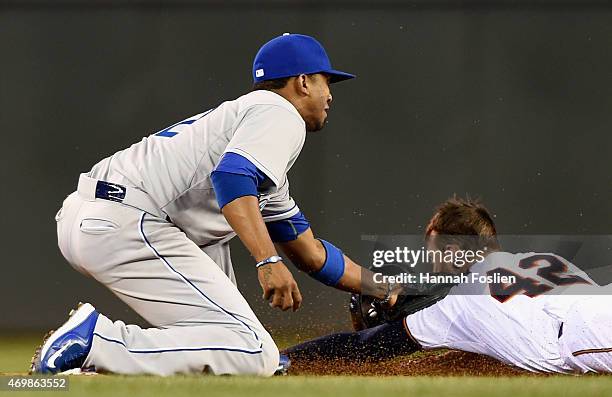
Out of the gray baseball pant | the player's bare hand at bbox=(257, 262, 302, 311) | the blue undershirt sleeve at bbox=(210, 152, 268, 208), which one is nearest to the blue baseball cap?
the blue undershirt sleeve at bbox=(210, 152, 268, 208)

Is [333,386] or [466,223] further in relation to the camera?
[466,223]

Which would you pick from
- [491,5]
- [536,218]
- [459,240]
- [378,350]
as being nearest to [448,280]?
[459,240]

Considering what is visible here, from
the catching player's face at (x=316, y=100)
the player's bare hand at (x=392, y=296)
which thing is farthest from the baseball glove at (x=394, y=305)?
the catching player's face at (x=316, y=100)

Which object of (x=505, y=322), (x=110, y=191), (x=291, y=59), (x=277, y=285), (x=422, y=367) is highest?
(x=291, y=59)

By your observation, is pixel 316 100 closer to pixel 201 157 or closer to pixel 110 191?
pixel 201 157

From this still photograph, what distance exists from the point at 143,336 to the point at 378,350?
3.28ft

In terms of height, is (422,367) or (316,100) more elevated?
(316,100)

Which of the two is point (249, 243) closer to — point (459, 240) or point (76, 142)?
point (459, 240)

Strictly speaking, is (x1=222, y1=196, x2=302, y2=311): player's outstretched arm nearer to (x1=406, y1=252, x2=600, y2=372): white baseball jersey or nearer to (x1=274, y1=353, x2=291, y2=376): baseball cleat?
(x1=274, y1=353, x2=291, y2=376): baseball cleat

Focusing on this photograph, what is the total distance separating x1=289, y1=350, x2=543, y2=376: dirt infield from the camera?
366cm

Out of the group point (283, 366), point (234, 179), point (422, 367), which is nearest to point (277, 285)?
point (234, 179)

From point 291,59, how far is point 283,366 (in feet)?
3.35

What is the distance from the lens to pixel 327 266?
392 cm

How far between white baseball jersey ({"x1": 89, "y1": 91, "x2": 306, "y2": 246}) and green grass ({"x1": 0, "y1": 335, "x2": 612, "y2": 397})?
0.63 metres
